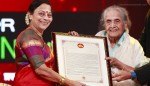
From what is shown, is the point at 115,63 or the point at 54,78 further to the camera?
the point at 115,63

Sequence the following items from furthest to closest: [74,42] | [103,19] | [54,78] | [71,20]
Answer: [71,20]
[103,19]
[74,42]
[54,78]

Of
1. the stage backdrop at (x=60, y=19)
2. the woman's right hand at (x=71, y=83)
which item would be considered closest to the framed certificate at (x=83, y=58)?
the woman's right hand at (x=71, y=83)

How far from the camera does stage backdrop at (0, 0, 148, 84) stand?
376 cm

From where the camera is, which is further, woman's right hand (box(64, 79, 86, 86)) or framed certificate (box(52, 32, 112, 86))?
framed certificate (box(52, 32, 112, 86))

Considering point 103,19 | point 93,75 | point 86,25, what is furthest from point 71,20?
point 93,75

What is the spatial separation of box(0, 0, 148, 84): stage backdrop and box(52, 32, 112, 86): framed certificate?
43.2 inches

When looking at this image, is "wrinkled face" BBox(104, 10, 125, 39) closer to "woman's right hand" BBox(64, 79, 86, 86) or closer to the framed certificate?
the framed certificate

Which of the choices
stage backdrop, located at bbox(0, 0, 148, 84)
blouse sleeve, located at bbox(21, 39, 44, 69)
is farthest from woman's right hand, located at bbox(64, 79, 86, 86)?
stage backdrop, located at bbox(0, 0, 148, 84)

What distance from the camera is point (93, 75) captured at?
2.74m

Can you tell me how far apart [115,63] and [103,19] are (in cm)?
33

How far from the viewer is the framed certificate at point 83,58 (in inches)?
105

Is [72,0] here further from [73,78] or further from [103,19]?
[73,78]

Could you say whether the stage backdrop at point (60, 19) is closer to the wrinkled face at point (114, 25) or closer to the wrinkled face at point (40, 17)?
the wrinkled face at point (114, 25)

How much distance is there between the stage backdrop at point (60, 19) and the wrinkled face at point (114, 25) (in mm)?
1022
